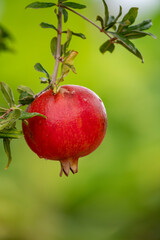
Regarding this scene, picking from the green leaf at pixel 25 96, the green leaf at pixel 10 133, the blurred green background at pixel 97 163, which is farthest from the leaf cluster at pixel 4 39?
the blurred green background at pixel 97 163

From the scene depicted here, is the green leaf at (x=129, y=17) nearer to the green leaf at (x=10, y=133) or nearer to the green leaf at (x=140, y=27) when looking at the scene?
the green leaf at (x=140, y=27)

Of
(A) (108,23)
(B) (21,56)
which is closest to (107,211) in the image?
(B) (21,56)

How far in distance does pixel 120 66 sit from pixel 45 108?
279 cm

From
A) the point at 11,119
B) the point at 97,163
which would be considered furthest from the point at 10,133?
the point at 97,163

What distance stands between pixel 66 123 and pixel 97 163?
2565mm

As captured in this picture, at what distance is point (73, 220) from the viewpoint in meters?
3.66

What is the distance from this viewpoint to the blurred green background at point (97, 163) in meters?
3.24

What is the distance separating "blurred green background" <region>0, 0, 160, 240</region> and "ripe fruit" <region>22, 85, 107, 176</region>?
7.14ft

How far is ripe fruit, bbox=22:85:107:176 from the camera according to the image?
3.19ft

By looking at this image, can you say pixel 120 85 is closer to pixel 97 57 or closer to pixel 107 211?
pixel 97 57

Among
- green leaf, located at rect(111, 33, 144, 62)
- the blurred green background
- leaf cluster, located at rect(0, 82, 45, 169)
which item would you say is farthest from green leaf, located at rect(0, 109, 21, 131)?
the blurred green background

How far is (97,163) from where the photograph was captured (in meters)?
3.49

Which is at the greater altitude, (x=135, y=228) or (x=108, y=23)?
(x=108, y=23)

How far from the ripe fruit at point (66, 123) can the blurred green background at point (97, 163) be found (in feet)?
7.14
